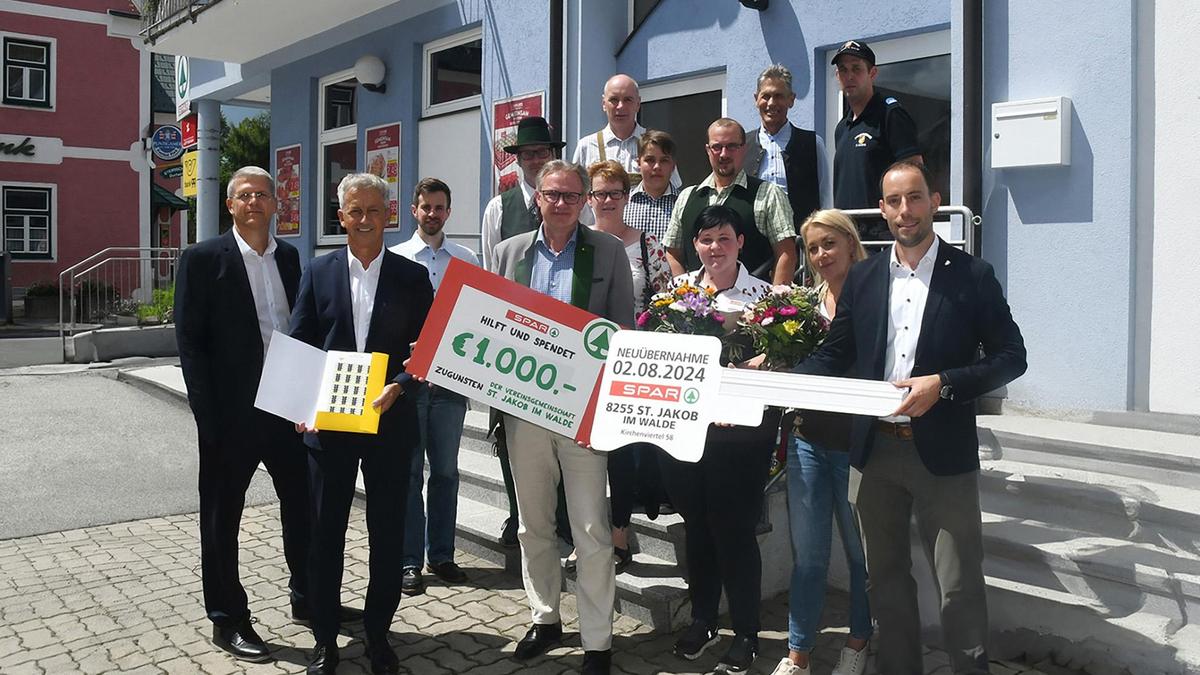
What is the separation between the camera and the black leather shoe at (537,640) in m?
3.99

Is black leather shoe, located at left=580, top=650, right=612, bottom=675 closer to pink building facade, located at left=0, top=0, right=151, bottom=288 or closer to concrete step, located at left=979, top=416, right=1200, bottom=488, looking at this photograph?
concrete step, located at left=979, top=416, right=1200, bottom=488

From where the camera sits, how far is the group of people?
3.16 m

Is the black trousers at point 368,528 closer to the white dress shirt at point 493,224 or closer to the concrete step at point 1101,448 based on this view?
the white dress shirt at point 493,224

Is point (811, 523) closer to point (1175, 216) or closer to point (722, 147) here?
point (722, 147)

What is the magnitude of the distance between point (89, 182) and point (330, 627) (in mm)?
27642

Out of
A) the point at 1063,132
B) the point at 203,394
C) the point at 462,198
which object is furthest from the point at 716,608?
the point at 462,198

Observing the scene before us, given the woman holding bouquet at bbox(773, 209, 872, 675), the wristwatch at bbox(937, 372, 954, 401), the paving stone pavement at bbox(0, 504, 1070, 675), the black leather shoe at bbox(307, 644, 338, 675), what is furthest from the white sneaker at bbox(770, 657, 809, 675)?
the black leather shoe at bbox(307, 644, 338, 675)

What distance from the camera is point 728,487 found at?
371 cm

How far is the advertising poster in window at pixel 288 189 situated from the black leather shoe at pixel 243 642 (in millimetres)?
9509

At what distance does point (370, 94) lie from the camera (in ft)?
37.4

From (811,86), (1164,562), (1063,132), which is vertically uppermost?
(811,86)

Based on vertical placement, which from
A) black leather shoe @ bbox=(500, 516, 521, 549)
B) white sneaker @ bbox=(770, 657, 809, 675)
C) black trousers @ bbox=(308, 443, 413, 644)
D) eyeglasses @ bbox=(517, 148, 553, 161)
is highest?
eyeglasses @ bbox=(517, 148, 553, 161)

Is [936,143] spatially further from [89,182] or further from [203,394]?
[89,182]

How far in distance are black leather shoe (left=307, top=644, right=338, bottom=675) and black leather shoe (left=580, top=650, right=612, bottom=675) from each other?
1.01 m
